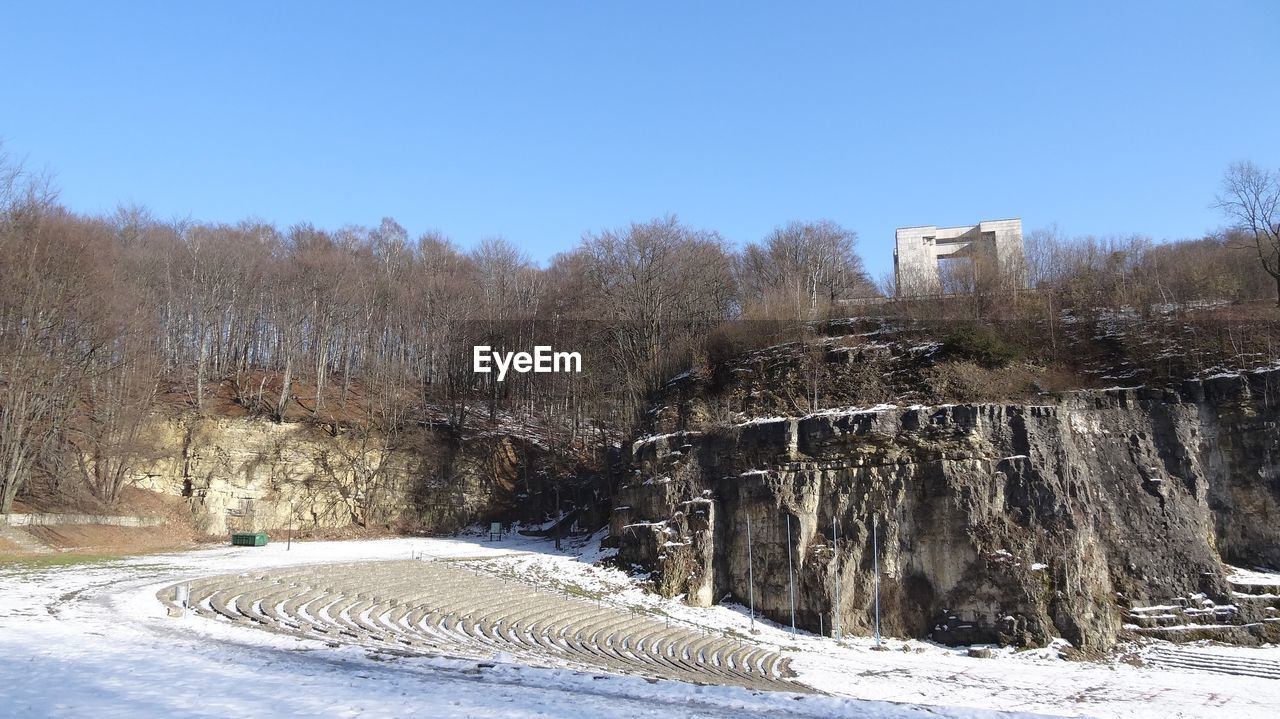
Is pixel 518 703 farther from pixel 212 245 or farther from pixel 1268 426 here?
pixel 212 245

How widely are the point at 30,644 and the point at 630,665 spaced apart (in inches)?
488

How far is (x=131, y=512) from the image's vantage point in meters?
37.8

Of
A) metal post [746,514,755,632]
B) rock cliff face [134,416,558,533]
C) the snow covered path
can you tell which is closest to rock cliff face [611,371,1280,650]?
metal post [746,514,755,632]

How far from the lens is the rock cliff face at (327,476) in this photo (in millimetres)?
41875

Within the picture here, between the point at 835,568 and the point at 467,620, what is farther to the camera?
the point at 835,568

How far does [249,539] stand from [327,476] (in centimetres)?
995

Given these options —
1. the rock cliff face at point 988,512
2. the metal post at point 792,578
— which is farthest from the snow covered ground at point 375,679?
the rock cliff face at point 988,512

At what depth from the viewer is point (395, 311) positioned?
2267 inches

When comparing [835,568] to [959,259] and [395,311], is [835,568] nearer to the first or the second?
[959,259]

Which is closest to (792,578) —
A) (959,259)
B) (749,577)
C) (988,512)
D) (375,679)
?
(749,577)

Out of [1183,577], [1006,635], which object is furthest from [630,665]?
[1183,577]

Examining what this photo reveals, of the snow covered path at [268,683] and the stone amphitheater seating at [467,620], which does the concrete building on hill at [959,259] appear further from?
the snow covered path at [268,683]

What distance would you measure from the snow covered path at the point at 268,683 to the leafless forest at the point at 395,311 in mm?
22945

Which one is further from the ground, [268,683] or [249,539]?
[268,683]
